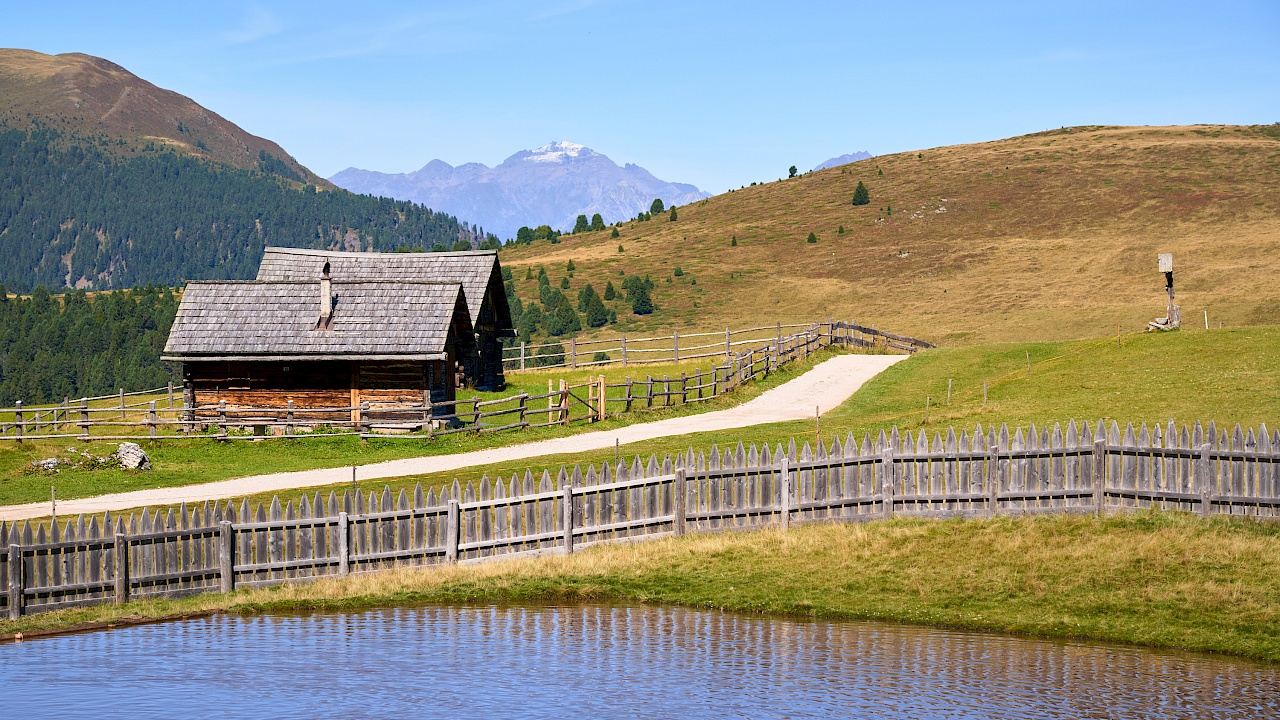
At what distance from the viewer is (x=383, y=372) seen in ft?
133

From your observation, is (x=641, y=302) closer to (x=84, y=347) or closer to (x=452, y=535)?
(x=452, y=535)

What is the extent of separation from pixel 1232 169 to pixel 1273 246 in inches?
1197

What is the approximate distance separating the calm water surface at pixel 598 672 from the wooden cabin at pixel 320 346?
23.9 metres

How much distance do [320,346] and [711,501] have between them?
2338 centimetres

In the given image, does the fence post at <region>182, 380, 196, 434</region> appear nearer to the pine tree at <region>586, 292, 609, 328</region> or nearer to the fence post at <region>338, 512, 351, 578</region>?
the fence post at <region>338, 512, 351, 578</region>

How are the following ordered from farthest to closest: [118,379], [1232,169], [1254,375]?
[118,379] < [1232,169] < [1254,375]

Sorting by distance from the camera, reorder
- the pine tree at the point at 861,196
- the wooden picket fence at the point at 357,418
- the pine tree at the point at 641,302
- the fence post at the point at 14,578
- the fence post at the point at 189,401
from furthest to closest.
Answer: the pine tree at the point at 861,196 → the pine tree at the point at 641,302 → the fence post at the point at 189,401 → the wooden picket fence at the point at 357,418 → the fence post at the point at 14,578

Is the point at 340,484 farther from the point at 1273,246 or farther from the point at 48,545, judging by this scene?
the point at 1273,246

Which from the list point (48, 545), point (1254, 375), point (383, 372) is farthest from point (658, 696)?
point (383, 372)

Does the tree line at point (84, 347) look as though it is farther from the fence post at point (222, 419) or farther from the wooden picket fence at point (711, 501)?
the wooden picket fence at point (711, 501)

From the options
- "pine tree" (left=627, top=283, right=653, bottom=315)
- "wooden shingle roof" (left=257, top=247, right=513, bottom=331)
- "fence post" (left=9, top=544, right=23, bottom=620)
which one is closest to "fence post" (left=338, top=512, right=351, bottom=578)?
"fence post" (left=9, top=544, right=23, bottom=620)

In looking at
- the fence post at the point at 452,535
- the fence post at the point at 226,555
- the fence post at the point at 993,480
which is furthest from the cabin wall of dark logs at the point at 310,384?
the fence post at the point at 993,480

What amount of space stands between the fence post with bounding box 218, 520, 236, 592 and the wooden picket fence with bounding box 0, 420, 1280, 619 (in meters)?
0.02

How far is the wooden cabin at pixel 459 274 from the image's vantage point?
5147cm
